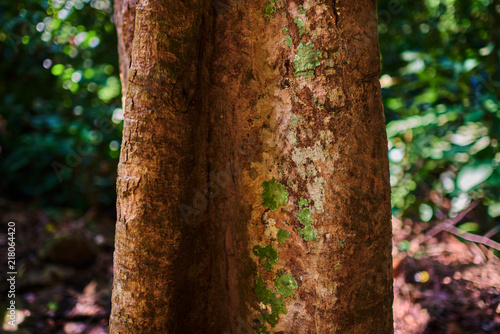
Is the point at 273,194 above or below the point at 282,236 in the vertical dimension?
above

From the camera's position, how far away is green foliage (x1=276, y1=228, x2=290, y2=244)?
1.17 meters

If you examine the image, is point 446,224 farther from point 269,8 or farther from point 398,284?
point 269,8

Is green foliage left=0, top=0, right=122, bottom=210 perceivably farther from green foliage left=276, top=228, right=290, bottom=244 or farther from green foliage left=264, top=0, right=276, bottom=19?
green foliage left=276, top=228, right=290, bottom=244

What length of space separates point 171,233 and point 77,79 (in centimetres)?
290

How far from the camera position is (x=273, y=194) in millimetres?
1203

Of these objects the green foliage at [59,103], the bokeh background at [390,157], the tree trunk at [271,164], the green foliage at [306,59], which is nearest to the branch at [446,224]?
the bokeh background at [390,157]

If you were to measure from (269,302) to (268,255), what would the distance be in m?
A: 0.17

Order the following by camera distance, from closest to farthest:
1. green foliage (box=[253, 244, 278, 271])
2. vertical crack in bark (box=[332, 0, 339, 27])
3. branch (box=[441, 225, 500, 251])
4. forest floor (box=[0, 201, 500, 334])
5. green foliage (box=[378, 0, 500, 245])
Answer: vertical crack in bark (box=[332, 0, 339, 27]) < green foliage (box=[253, 244, 278, 271]) < green foliage (box=[378, 0, 500, 245]) < forest floor (box=[0, 201, 500, 334]) < branch (box=[441, 225, 500, 251])

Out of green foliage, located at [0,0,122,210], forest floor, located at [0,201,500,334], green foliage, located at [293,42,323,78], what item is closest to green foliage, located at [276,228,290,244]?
green foliage, located at [293,42,323,78]

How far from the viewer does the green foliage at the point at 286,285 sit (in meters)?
1.16

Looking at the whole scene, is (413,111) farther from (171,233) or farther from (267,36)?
(171,233)

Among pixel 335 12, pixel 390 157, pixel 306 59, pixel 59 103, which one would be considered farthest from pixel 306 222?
pixel 59 103

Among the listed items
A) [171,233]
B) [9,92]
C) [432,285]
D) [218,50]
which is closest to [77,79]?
[9,92]

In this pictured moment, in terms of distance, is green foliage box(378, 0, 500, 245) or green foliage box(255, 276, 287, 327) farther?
green foliage box(378, 0, 500, 245)
